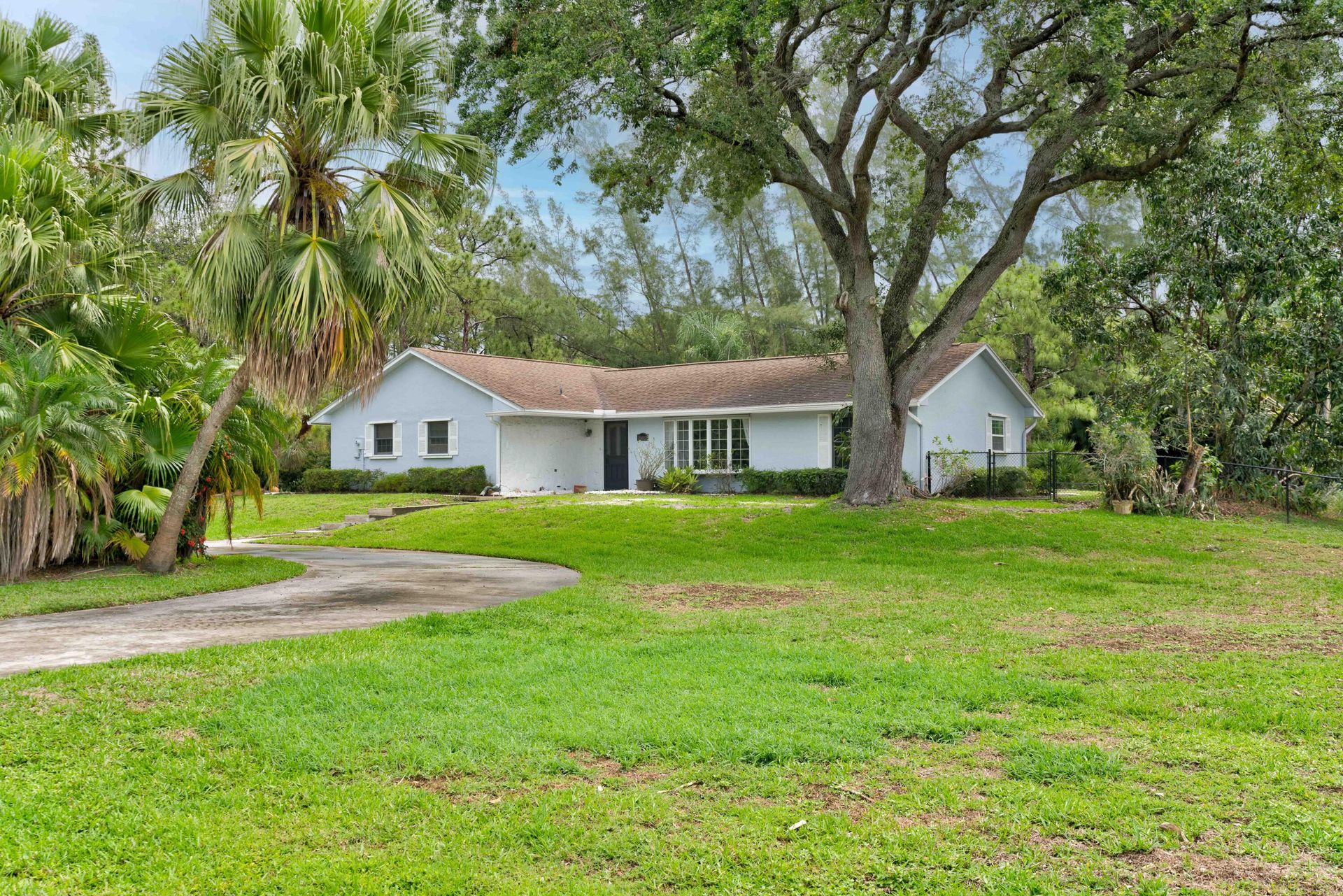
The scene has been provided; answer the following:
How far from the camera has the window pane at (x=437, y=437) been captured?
2866 centimetres

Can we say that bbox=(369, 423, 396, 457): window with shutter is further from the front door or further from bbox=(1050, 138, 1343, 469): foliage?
bbox=(1050, 138, 1343, 469): foliage

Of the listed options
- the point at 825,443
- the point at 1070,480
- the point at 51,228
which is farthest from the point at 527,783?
the point at 1070,480

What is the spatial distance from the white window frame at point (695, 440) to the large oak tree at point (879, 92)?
870cm

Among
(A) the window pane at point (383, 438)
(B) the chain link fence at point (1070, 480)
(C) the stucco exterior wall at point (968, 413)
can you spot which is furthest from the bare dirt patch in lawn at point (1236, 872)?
(A) the window pane at point (383, 438)

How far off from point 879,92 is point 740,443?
40.7 feet

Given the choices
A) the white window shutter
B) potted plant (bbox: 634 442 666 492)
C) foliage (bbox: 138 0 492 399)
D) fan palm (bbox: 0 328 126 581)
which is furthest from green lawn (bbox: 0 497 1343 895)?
potted plant (bbox: 634 442 666 492)

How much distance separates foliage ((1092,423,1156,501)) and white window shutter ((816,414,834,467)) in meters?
7.42

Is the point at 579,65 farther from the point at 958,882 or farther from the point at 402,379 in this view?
the point at 402,379

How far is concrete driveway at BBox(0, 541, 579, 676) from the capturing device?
7.64m

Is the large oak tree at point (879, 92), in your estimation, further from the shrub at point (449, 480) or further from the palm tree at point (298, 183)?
the shrub at point (449, 480)

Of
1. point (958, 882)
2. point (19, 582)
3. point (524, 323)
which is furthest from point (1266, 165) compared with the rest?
point (524, 323)

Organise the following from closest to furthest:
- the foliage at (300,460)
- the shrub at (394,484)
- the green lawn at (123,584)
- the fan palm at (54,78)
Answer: the green lawn at (123,584) → the fan palm at (54,78) → the shrub at (394,484) → the foliage at (300,460)

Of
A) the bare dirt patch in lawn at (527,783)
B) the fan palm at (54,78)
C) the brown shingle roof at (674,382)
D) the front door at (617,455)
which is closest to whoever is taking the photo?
the bare dirt patch in lawn at (527,783)

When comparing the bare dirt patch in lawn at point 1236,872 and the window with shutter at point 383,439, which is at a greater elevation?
the window with shutter at point 383,439
